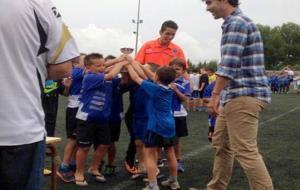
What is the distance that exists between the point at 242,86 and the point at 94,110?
2.19m

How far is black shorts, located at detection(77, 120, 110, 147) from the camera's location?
20.3ft

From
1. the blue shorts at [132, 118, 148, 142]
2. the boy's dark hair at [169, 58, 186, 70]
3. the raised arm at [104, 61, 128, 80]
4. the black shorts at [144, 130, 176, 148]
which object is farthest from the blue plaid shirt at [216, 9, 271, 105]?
the boy's dark hair at [169, 58, 186, 70]

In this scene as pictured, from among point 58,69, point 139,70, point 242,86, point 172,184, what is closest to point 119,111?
point 139,70

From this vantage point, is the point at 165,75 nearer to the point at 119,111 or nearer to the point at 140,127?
the point at 140,127

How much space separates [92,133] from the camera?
6254 mm

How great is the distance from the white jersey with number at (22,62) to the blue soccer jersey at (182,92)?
436cm

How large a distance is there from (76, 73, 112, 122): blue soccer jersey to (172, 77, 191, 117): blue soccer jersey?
3.11 feet

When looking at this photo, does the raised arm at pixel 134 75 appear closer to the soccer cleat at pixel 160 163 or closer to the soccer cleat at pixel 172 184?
the soccer cleat at pixel 172 184

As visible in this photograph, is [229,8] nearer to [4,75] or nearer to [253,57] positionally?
[253,57]

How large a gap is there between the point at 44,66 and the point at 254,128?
8.89 ft

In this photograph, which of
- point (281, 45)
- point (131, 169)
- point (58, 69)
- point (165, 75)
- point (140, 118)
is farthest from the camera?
point (281, 45)

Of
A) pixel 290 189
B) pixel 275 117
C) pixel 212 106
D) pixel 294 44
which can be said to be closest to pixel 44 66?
pixel 212 106

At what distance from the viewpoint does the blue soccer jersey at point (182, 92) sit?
6.67 meters

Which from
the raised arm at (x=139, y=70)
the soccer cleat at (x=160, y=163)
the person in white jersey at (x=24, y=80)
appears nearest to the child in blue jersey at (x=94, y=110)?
the raised arm at (x=139, y=70)
